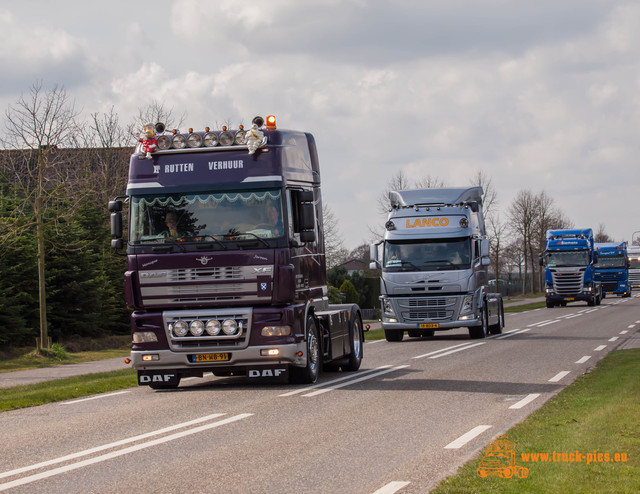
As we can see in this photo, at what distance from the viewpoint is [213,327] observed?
13328 mm

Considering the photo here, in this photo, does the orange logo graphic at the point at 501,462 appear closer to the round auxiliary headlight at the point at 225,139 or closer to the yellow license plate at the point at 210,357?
the yellow license plate at the point at 210,357

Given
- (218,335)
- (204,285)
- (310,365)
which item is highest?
(204,285)

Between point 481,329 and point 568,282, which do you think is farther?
point 568,282

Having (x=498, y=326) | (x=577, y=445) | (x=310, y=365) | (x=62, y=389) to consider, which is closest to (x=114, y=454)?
(x=577, y=445)

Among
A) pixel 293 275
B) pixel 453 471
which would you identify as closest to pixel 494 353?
pixel 293 275

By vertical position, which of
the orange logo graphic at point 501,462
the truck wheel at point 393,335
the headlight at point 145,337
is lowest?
the orange logo graphic at point 501,462

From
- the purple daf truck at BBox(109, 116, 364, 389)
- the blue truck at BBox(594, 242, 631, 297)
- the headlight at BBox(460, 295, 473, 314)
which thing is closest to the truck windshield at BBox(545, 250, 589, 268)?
the blue truck at BBox(594, 242, 631, 297)

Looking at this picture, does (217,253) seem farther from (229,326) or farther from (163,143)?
(163,143)

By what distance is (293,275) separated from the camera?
43.7 ft

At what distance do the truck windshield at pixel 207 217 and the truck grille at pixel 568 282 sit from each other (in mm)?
37613

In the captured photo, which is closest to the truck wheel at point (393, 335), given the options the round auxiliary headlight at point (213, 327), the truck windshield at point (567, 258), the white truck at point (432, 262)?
the white truck at point (432, 262)

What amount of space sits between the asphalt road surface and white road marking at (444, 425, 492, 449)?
1 cm

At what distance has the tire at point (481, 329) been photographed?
25.4 metres

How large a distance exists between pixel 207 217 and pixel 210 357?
6.63 feet
